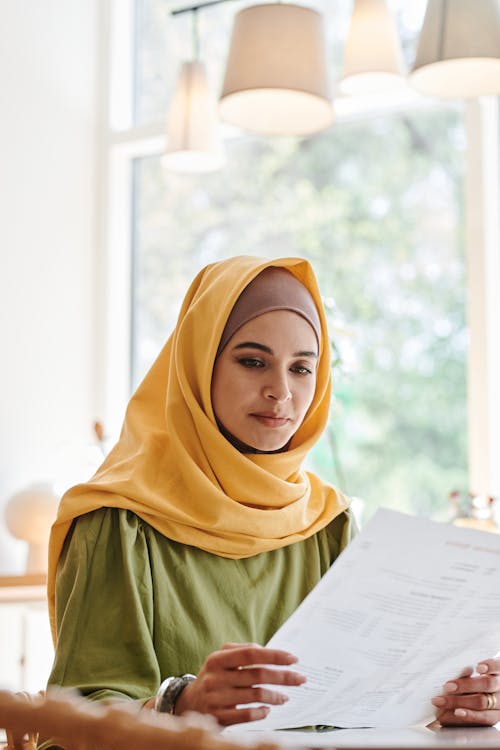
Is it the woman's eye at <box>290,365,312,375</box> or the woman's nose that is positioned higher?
the woman's eye at <box>290,365,312,375</box>

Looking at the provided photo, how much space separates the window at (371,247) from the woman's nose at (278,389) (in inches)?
53.6

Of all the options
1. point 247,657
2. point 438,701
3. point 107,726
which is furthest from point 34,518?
point 107,726

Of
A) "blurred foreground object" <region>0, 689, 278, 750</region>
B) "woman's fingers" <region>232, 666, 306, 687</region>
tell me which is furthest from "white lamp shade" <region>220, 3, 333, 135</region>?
"blurred foreground object" <region>0, 689, 278, 750</region>

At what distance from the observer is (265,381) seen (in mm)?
1579

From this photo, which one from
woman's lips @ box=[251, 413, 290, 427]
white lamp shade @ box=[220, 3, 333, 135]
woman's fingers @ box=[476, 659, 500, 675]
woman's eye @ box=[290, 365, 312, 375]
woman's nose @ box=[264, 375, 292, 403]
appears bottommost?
woman's fingers @ box=[476, 659, 500, 675]

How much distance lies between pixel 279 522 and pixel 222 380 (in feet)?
0.77

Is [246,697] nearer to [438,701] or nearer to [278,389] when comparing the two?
[438,701]

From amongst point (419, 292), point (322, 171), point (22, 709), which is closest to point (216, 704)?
point (22, 709)

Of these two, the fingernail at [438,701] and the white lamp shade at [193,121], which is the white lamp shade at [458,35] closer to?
the white lamp shade at [193,121]

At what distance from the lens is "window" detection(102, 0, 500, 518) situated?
320 centimetres

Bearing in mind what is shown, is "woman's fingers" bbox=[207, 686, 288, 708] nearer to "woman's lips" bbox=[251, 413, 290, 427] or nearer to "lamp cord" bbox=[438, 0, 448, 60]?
"woman's lips" bbox=[251, 413, 290, 427]

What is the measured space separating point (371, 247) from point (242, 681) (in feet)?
7.97

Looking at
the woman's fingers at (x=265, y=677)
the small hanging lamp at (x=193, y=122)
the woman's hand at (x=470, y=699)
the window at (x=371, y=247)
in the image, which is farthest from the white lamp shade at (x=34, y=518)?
the woman's fingers at (x=265, y=677)

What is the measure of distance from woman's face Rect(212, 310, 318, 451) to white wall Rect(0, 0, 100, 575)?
179cm
